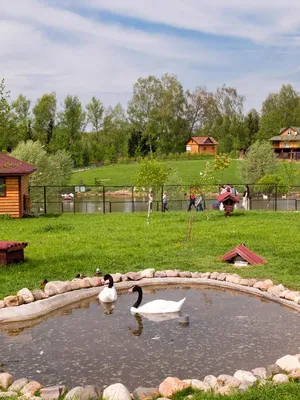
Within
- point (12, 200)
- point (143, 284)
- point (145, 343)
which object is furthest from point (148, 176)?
point (145, 343)

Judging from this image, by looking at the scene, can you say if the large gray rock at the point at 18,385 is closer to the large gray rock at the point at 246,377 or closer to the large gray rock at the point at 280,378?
the large gray rock at the point at 246,377

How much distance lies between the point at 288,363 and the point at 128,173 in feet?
220

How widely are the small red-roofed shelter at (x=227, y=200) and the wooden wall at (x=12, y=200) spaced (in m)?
10.3

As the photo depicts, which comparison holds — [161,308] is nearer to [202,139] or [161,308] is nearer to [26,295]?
[26,295]

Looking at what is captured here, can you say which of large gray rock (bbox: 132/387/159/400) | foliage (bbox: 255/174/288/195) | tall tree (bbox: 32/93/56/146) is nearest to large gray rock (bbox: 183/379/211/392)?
large gray rock (bbox: 132/387/159/400)

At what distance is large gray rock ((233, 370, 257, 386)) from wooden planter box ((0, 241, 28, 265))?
27.4 feet

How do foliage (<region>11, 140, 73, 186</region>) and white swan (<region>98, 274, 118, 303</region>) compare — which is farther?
foliage (<region>11, 140, 73, 186</region>)

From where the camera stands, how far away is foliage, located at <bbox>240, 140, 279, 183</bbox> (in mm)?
57875

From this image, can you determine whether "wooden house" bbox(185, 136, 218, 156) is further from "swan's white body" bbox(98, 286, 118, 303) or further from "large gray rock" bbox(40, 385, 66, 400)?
"large gray rock" bbox(40, 385, 66, 400)

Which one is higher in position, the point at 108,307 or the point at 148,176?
the point at 148,176

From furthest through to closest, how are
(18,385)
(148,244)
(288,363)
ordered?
(148,244) → (288,363) → (18,385)

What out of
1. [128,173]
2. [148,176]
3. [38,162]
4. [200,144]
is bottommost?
[128,173]

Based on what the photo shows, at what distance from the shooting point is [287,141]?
87.7m

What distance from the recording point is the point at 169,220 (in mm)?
23797
